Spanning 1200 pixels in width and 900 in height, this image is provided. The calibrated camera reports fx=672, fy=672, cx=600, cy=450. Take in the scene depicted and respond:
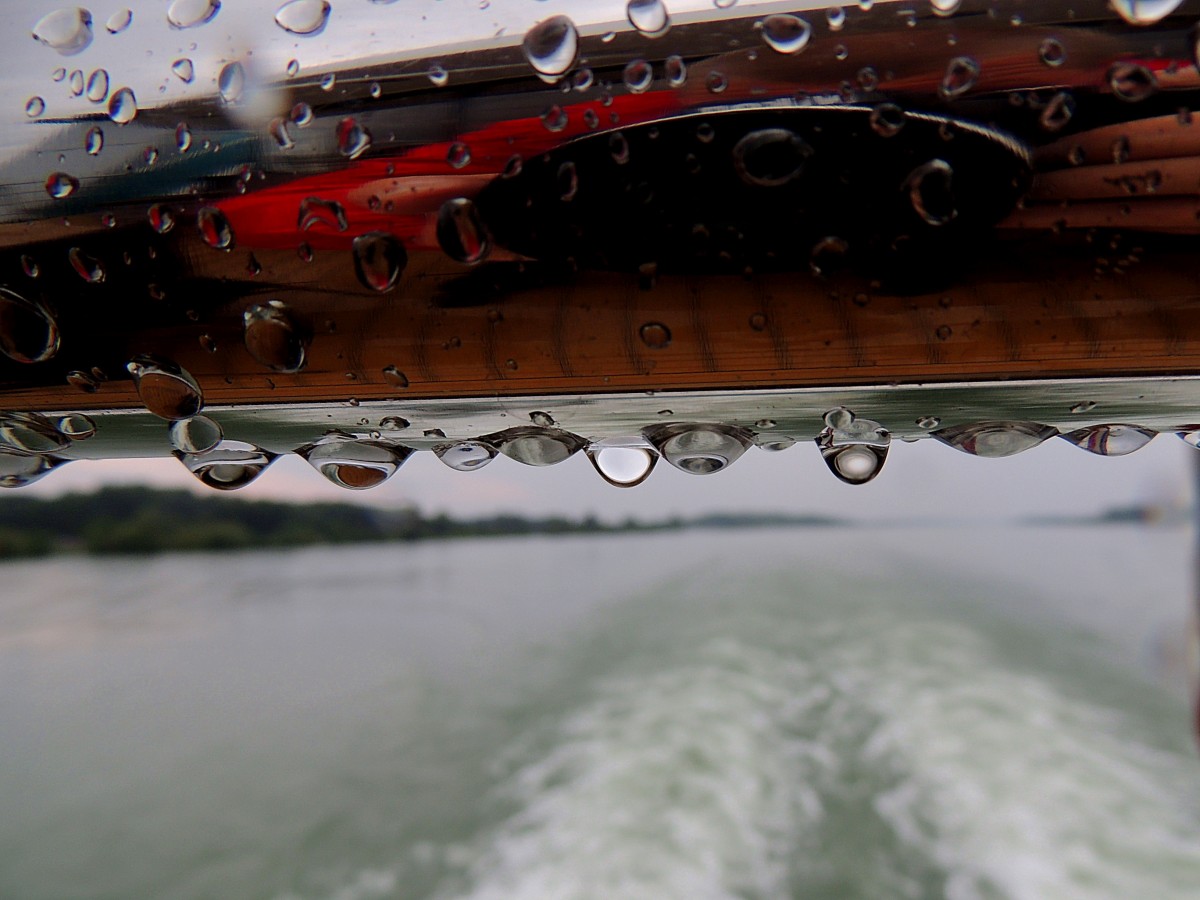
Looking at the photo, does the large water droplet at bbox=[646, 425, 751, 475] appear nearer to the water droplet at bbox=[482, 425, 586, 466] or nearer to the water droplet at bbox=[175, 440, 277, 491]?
the water droplet at bbox=[482, 425, 586, 466]

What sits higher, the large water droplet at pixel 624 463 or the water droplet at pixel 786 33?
the water droplet at pixel 786 33

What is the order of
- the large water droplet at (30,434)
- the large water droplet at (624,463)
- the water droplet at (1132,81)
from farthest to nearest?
the large water droplet at (624,463)
the large water droplet at (30,434)
the water droplet at (1132,81)

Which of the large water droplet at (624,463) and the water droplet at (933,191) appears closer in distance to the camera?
the water droplet at (933,191)

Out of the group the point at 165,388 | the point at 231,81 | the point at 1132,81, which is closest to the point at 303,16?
the point at 231,81

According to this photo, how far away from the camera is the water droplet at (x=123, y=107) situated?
22cm

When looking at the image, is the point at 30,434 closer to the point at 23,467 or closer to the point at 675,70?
the point at 23,467

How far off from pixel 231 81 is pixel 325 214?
6 centimetres

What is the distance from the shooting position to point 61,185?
0.22 m

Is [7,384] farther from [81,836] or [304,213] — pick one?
[81,836]

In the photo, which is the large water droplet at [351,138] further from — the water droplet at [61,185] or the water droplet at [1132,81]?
the water droplet at [1132,81]

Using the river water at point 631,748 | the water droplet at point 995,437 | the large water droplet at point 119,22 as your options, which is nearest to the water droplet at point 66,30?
the large water droplet at point 119,22

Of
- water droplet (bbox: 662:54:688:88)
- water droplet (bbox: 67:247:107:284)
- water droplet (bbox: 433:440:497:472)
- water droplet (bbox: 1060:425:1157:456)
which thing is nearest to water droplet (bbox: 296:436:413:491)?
water droplet (bbox: 433:440:497:472)

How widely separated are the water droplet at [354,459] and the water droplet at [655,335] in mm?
192

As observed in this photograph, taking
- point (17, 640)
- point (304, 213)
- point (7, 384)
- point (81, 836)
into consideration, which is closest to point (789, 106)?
point (304, 213)
